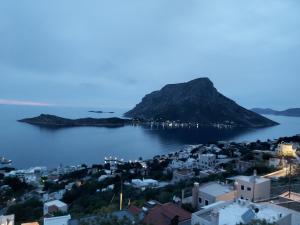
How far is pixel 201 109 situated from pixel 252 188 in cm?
12997

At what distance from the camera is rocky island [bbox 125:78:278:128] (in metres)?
136

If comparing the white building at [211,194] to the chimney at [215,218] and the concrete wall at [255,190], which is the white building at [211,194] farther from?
the chimney at [215,218]

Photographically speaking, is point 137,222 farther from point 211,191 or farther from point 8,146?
point 8,146

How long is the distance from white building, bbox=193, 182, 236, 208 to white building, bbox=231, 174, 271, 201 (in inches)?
14.4

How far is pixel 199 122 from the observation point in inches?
5217

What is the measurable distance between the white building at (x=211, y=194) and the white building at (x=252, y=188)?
0.37 metres

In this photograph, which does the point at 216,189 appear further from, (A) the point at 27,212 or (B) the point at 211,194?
(A) the point at 27,212

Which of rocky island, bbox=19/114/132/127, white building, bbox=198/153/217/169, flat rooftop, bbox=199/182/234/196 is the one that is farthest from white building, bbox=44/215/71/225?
rocky island, bbox=19/114/132/127

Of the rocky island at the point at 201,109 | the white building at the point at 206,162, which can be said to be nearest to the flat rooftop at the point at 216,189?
the white building at the point at 206,162

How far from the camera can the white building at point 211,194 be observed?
13.2 metres

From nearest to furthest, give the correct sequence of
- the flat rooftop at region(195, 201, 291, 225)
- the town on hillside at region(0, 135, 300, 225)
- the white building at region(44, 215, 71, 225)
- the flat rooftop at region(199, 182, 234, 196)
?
the flat rooftop at region(195, 201, 291, 225) → the town on hillside at region(0, 135, 300, 225) → the white building at region(44, 215, 71, 225) → the flat rooftop at region(199, 182, 234, 196)

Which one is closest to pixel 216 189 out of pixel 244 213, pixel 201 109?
pixel 244 213

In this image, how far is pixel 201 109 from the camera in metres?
142

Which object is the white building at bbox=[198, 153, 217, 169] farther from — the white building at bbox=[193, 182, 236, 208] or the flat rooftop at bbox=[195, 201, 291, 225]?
the flat rooftop at bbox=[195, 201, 291, 225]
